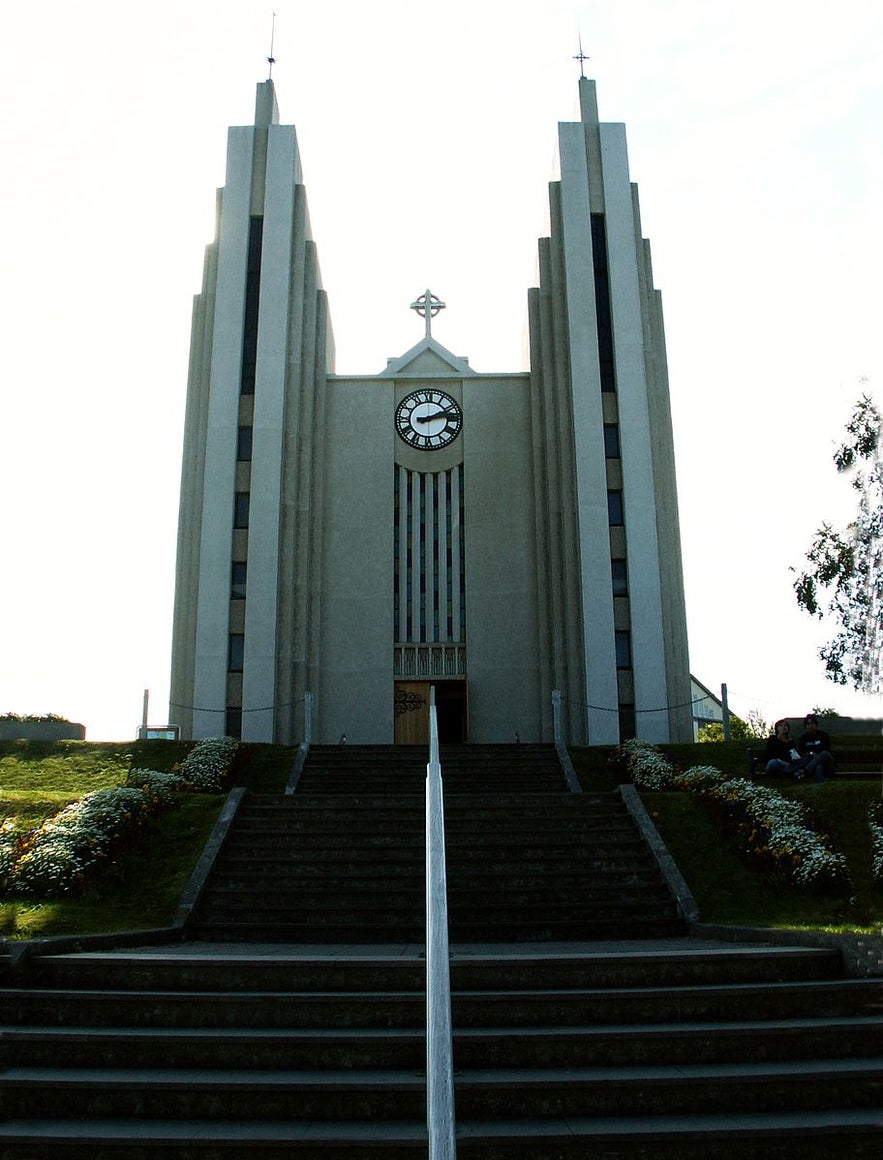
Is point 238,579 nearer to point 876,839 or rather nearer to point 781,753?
point 781,753

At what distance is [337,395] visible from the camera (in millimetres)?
26359

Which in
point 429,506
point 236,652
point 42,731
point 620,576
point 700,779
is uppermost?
point 429,506

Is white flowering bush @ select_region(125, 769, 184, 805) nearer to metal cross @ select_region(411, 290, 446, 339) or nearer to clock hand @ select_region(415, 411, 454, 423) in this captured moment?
clock hand @ select_region(415, 411, 454, 423)

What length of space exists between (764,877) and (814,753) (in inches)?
125

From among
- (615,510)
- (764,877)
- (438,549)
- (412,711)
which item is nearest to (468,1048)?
(764,877)

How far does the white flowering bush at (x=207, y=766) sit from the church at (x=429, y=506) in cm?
446

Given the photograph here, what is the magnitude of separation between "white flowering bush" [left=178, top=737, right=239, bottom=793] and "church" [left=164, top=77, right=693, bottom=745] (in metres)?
4.46

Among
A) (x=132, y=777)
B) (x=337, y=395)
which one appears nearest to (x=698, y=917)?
(x=132, y=777)

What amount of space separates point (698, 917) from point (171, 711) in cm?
1627

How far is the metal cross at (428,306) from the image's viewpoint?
92.8 ft

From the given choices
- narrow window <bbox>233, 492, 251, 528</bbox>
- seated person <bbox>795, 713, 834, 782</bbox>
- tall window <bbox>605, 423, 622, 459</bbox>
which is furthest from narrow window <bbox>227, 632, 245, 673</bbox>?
seated person <bbox>795, 713, 834, 782</bbox>

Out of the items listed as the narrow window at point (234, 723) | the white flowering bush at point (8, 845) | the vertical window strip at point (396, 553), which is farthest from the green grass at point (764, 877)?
the vertical window strip at point (396, 553)

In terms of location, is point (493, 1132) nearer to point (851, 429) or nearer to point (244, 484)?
point (851, 429)

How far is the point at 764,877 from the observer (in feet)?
34.1
